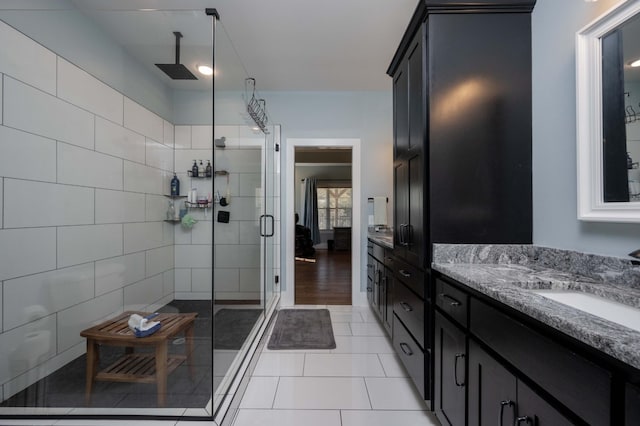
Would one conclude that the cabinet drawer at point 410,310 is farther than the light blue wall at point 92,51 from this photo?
No

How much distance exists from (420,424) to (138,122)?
294 cm

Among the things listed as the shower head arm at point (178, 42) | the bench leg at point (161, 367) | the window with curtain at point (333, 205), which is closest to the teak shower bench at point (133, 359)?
the bench leg at point (161, 367)

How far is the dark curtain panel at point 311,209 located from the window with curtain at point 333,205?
28 cm

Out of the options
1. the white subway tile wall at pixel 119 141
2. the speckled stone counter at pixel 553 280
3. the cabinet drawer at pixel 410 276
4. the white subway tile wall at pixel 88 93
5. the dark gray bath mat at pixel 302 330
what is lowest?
the dark gray bath mat at pixel 302 330

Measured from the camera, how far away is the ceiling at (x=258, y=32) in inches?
76.3

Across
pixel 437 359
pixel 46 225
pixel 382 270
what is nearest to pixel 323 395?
pixel 437 359

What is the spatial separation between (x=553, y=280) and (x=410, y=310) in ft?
2.64

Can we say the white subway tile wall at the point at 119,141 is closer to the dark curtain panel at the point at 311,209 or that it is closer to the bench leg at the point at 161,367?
the bench leg at the point at 161,367

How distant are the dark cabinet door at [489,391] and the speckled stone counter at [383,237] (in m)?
1.19

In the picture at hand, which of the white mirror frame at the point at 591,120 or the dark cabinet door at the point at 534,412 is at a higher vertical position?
the white mirror frame at the point at 591,120

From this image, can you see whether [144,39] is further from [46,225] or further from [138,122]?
[46,225]

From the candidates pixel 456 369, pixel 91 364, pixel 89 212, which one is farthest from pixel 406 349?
pixel 89 212

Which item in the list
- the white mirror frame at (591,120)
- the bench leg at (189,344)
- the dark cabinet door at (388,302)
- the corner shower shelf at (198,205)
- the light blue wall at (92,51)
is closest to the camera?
the white mirror frame at (591,120)

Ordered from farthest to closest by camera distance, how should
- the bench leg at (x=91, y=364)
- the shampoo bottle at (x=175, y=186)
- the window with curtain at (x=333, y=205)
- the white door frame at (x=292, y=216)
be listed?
the window with curtain at (x=333, y=205), the white door frame at (x=292, y=216), the shampoo bottle at (x=175, y=186), the bench leg at (x=91, y=364)
